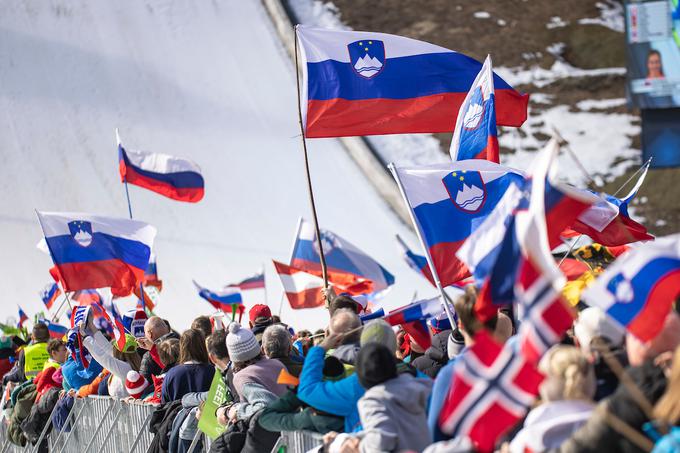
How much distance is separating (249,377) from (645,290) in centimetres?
245

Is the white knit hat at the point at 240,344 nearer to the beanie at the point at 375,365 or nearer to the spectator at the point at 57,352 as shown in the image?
the beanie at the point at 375,365

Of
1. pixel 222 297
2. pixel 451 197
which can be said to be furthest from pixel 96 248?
pixel 451 197

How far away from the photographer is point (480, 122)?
611 cm

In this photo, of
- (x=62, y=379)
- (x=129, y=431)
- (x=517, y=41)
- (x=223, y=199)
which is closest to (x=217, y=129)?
(x=223, y=199)

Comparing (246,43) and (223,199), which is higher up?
(246,43)

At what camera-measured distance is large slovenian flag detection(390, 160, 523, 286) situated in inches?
208

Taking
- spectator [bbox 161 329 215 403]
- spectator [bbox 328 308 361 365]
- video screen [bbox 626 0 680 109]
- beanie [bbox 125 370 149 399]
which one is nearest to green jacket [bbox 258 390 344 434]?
spectator [bbox 328 308 361 365]

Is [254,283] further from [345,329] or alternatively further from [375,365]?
[375,365]

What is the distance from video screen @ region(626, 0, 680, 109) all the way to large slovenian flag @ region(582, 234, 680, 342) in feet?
45.5

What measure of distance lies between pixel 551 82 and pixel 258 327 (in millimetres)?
14987

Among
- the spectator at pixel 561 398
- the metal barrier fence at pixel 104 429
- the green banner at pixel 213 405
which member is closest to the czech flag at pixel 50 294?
the metal barrier fence at pixel 104 429

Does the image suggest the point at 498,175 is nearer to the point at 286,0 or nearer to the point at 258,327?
the point at 258,327

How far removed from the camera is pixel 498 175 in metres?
5.52

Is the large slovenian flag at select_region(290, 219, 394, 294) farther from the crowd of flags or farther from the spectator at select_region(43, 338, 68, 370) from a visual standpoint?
the spectator at select_region(43, 338, 68, 370)
